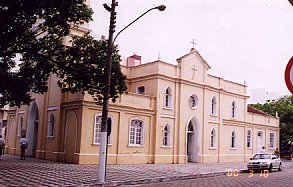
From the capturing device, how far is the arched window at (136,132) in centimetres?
2598

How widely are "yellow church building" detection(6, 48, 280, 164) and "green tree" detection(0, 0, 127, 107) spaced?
14.9 ft

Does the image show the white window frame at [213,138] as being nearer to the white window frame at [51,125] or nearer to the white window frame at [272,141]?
the white window frame at [272,141]

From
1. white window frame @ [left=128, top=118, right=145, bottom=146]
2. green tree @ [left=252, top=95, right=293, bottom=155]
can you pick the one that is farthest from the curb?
green tree @ [left=252, top=95, right=293, bottom=155]

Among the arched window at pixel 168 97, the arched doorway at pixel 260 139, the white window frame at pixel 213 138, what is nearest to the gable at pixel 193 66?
the arched window at pixel 168 97

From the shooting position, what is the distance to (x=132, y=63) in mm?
33719

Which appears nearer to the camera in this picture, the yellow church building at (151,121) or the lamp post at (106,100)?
the lamp post at (106,100)

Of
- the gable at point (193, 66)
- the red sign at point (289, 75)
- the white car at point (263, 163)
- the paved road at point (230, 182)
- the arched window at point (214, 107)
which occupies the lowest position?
the paved road at point (230, 182)

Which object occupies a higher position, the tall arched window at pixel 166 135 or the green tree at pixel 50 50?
the green tree at pixel 50 50

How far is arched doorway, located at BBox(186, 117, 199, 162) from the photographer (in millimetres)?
30906

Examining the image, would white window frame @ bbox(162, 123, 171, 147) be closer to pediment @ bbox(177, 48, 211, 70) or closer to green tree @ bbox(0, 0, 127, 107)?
pediment @ bbox(177, 48, 211, 70)

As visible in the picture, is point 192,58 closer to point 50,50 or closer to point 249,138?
point 249,138

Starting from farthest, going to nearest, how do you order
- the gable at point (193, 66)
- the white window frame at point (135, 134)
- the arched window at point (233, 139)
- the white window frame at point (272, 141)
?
the white window frame at point (272, 141), the arched window at point (233, 139), the gable at point (193, 66), the white window frame at point (135, 134)

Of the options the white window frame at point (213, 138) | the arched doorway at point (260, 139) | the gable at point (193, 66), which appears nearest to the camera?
the gable at point (193, 66)

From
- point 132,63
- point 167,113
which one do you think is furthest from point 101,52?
point 132,63
